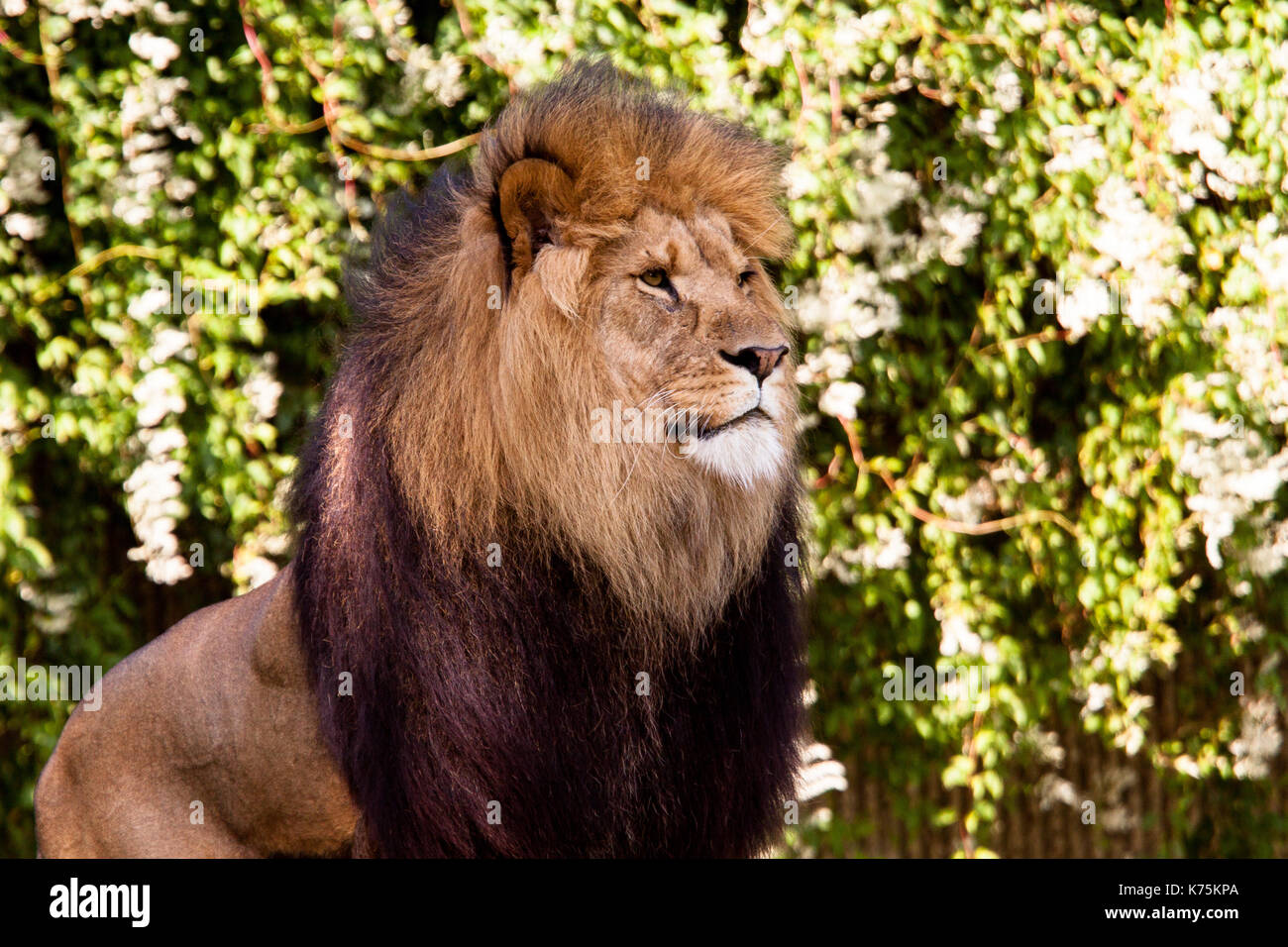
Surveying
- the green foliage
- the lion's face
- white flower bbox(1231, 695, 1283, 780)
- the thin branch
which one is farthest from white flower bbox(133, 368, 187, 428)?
white flower bbox(1231, 695, 1283, 780)

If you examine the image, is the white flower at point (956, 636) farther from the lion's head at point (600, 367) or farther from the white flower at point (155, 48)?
the white flower at point (155, 48)

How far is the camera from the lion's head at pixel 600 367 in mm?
2188

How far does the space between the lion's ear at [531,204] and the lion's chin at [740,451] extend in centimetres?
44

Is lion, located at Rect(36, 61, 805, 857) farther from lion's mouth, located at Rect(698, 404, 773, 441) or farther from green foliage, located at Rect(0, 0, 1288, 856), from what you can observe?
green foliage, located at Rect(0, 0, 1288, 856)

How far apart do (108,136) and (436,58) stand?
3.29ft

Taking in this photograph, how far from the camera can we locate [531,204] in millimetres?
2287

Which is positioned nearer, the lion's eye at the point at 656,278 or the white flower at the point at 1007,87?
the lion's eye at the point at 656,278

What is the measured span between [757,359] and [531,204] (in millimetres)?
485

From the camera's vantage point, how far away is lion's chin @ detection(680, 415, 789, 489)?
7.16 ft

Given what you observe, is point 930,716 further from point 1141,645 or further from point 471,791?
point 471,791

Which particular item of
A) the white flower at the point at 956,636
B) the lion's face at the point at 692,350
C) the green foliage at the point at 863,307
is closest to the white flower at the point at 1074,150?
the green foliage at the point at 863,307

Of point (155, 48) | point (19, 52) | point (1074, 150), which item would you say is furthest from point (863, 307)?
point (19, 52)

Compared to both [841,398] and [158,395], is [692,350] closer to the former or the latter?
[841,398]
